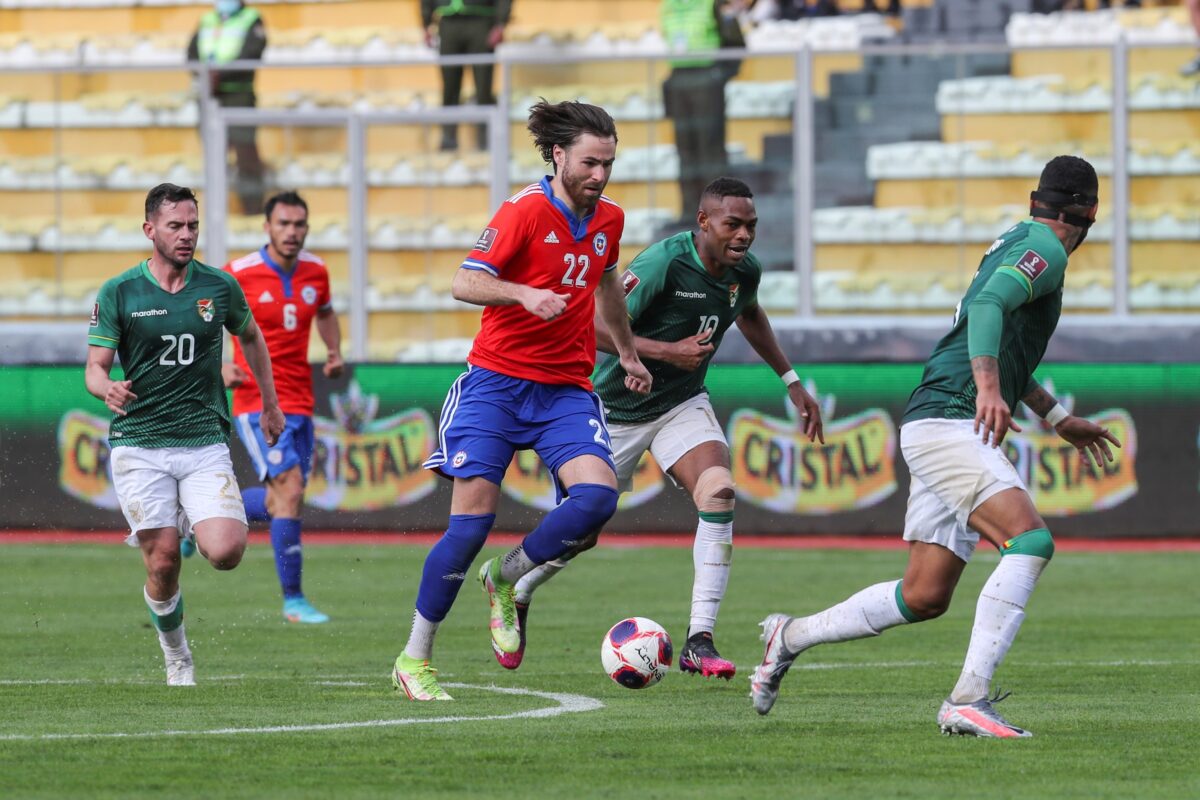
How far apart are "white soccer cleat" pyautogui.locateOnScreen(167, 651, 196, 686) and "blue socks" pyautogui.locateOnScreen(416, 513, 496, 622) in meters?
1.46

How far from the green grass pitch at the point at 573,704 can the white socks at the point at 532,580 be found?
384mm

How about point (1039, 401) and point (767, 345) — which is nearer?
point (1039, 401)

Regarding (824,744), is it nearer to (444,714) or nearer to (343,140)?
(444,714)

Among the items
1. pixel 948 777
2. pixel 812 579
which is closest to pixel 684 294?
pixel 948 777

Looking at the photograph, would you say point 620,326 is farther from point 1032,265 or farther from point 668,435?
point 1032,265

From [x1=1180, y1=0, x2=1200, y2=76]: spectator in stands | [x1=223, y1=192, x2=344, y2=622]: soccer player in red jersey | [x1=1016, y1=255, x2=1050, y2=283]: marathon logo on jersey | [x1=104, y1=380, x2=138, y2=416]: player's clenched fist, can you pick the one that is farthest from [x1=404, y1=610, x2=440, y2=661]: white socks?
[x1=1180, y1=0, x2=1200, y2=76]: spectator in stands

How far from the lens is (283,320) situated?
42.9 feet

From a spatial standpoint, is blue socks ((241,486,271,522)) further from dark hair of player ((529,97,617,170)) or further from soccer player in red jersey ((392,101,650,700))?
dark hair of player ((529,97,617,170))

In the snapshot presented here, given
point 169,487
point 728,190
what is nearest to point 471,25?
point 728,190

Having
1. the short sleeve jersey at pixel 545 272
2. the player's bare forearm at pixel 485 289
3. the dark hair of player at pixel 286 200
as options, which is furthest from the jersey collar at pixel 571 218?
the dark hair of player at pixel 286 200

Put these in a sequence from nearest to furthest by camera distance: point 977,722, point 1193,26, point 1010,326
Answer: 1. point 977,722
2. point 1010,326
3. point 1193,26

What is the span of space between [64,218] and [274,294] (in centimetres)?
723

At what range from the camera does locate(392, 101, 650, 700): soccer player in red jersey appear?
8164 millimetres

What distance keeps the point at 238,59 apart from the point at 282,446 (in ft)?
27.9
